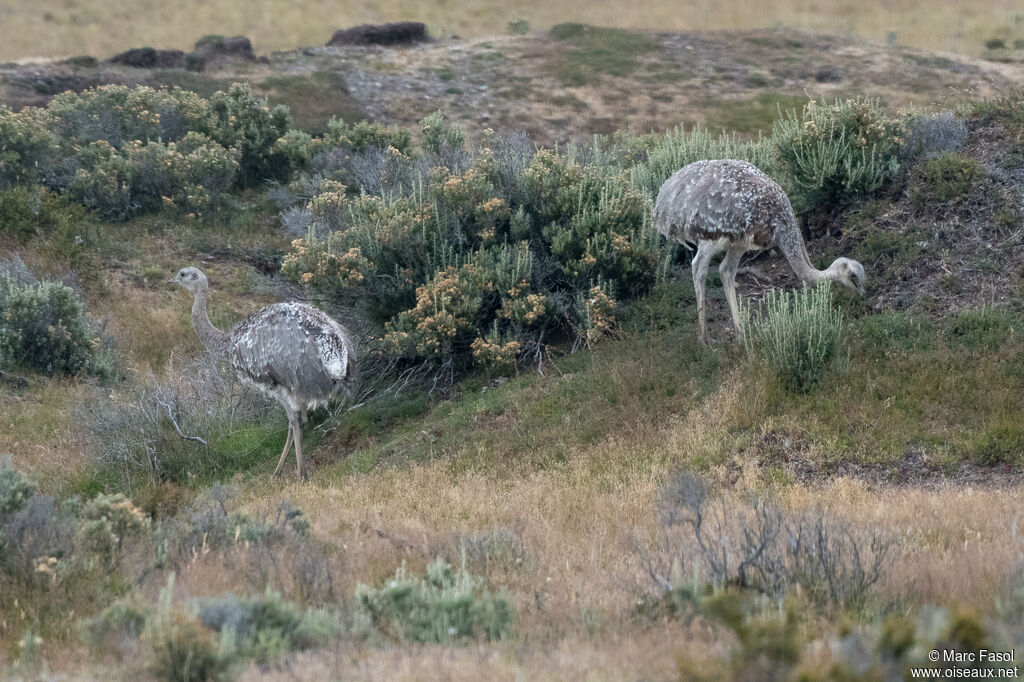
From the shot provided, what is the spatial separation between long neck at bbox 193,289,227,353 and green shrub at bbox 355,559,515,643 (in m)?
6.43

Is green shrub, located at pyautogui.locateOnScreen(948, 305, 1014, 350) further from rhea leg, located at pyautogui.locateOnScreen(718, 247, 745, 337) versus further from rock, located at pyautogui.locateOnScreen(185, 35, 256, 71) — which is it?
rock, located at pyautogui.locateOnScreen(185, 35, 256, 71)

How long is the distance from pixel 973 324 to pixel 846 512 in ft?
12.3

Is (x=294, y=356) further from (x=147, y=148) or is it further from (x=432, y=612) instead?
(x=147, y=148)

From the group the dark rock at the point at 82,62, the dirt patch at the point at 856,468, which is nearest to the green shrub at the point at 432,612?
the dirt patch at the point at 856,468

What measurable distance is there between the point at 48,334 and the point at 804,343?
31.9 feet

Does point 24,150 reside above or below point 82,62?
below

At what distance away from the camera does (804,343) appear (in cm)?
991

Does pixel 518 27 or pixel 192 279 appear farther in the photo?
pixel 518 27

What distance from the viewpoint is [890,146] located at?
13.0 m

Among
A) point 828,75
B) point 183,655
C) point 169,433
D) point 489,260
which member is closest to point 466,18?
point 828,75

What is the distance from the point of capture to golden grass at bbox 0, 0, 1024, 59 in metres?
41.3

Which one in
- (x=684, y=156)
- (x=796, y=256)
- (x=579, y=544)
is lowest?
(x=579, y=544)

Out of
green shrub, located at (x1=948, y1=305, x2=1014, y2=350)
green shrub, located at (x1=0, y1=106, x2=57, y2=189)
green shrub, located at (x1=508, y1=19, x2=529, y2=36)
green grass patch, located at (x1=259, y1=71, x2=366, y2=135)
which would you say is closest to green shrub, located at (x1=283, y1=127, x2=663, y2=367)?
green shrub, located at (x1=948, y1=305, x2=1014, y2=350)

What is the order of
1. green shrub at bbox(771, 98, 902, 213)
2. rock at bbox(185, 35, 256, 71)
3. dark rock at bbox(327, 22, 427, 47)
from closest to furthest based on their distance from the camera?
green shrub at bbox(771, 98, 902, 213)
rock at bbox(185, 35, 256, 71)
dark rock at bbox(327, 22, 427, 47)
